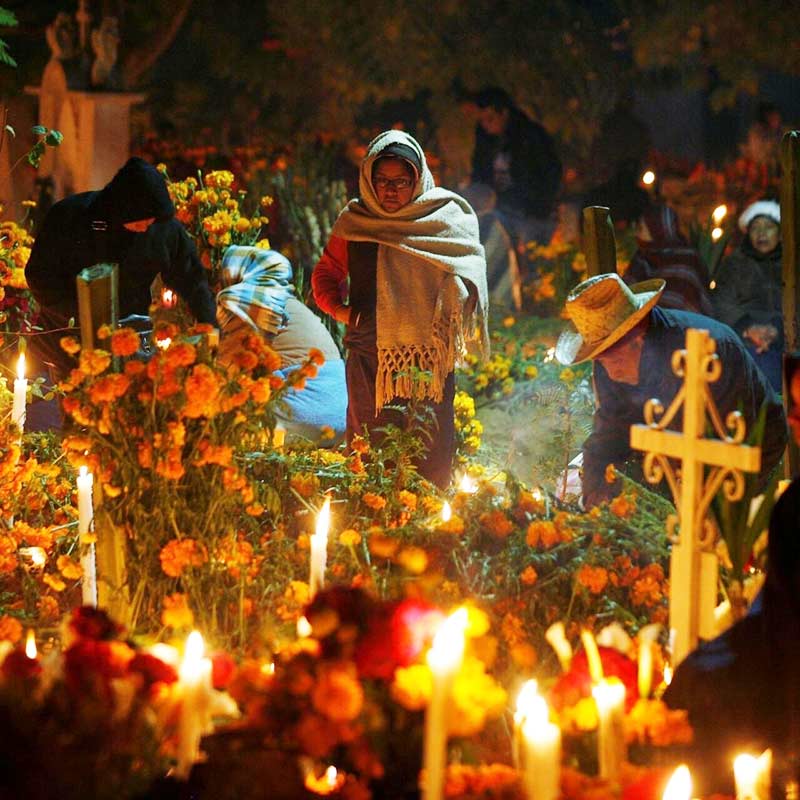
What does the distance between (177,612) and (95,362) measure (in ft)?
2.80

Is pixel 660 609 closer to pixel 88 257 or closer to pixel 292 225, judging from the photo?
pixel 88 257

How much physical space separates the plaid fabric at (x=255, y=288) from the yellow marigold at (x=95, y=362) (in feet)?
7.50

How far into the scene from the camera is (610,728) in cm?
235

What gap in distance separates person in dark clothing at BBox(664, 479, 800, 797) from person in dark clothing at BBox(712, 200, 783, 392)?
16.5ft

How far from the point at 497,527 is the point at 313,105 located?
13.2m

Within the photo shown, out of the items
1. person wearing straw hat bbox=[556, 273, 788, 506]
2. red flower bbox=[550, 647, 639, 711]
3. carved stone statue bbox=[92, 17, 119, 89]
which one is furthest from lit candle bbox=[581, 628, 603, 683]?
carved stone statue bbox=[92, 17, 119, 89]

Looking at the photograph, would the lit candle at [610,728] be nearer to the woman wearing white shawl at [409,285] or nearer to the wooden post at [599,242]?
the woman wearing white shawl at [409,285]

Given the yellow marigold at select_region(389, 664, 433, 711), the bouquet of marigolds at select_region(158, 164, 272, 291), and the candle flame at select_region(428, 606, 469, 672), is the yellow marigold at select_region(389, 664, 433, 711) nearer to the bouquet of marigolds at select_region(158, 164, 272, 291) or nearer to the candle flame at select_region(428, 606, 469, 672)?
the candle flame at select_region(428, 606, 469, 672)

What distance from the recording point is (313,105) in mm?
16406

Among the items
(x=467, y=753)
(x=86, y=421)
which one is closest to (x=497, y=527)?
(x=86, y=421)

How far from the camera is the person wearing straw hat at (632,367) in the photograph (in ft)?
13.9

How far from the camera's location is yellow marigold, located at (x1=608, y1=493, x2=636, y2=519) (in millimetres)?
3777

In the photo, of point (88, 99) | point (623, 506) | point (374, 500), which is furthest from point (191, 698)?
point (88, 99)

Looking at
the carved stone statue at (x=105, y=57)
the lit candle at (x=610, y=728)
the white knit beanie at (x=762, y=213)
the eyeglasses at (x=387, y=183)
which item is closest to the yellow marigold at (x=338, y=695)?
the lit candle at (x=610, y=728)
